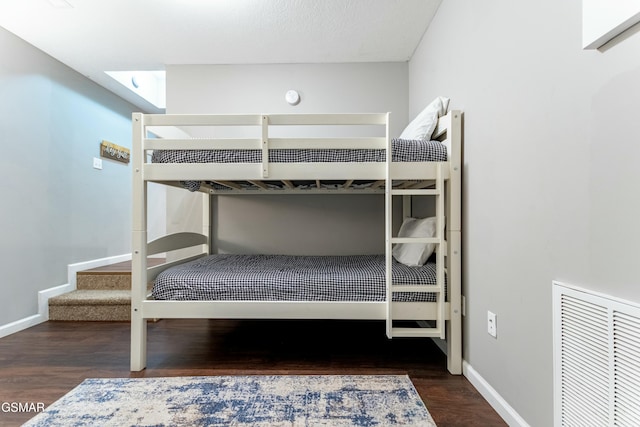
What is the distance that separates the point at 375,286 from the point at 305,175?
2.30ft

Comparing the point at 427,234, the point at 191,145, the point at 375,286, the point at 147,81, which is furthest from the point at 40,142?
the point at 427,234

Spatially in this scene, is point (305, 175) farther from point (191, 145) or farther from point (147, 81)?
point (147, 81)

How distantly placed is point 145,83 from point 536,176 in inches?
158

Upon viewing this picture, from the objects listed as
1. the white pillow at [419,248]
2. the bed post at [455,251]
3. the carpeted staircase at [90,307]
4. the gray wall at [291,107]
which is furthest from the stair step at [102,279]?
the bed post at [455,251]

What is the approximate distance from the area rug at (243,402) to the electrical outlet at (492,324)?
0.45 meters

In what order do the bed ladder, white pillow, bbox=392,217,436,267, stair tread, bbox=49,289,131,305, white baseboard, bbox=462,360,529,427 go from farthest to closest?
1. stair tread, bbox=49,289,131,305
2. white pillow, bbox=392,217,436,267
3. the bed ladder
4. white baseboard, bbox=462,360,529,427

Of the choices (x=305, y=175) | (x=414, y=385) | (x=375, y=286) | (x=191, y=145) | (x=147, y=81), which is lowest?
(x=414, y=385)

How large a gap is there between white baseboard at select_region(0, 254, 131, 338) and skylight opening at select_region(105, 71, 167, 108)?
1.79 meters

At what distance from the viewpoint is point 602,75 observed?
2.93 feet

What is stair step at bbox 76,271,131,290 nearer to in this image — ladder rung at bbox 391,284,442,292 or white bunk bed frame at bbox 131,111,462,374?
white bunk bed frame at bbox 131,111,462,374

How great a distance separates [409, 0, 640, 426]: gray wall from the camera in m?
0.86

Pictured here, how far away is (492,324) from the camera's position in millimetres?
1463

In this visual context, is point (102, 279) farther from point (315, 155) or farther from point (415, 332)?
point (415, 332)

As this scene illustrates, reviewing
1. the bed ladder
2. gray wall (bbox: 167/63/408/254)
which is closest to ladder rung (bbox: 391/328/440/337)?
the bed ladder
